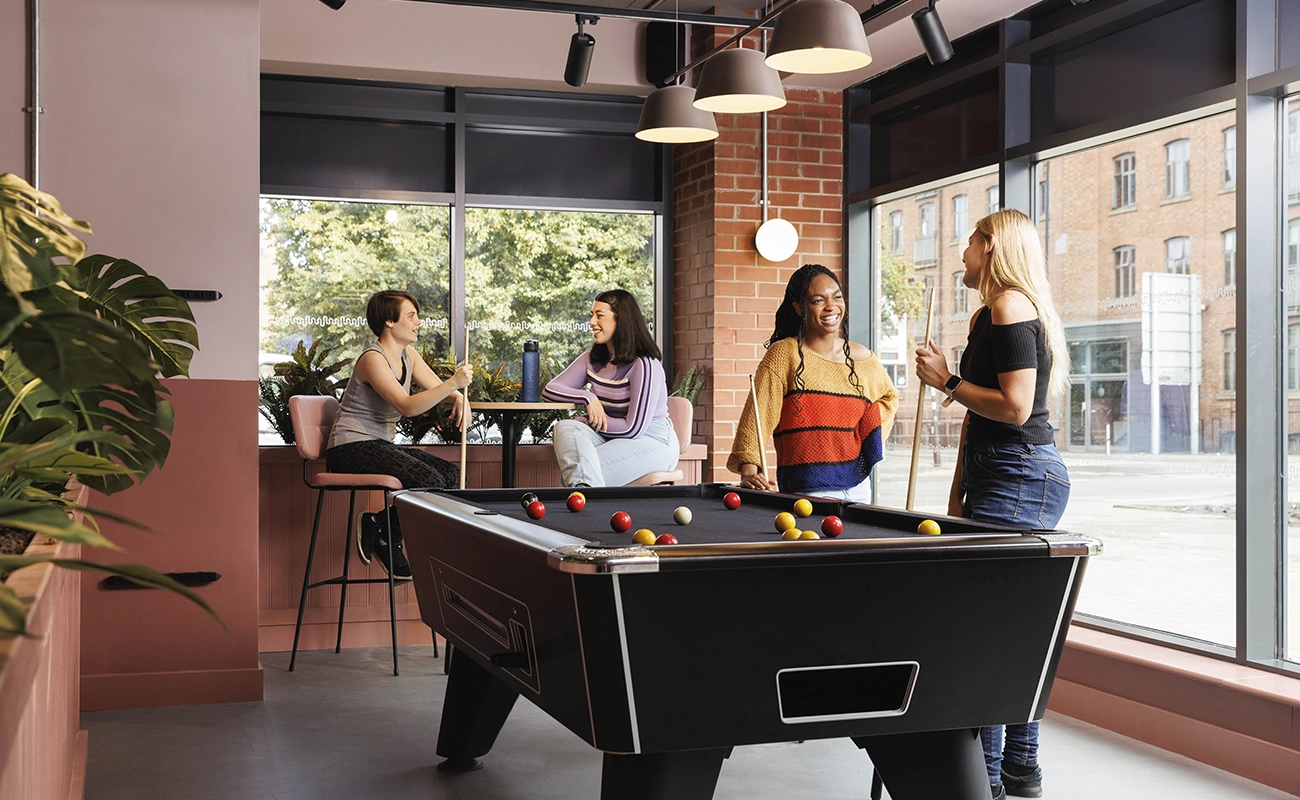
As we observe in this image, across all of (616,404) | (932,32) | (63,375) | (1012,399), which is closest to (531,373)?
(616,404)

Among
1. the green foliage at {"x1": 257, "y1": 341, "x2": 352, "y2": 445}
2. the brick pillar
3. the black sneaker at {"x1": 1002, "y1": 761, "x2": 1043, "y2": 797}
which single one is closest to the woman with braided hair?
the black sneaker at {"x1": 1002, "y1": 761, "x2": 1043, "y2": 797}

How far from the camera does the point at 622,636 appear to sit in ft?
7.22

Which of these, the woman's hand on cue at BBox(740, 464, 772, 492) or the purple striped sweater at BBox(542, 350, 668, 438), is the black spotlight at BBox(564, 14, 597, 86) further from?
the woman's hand on cue at BBox(740, 464, 772, 492)

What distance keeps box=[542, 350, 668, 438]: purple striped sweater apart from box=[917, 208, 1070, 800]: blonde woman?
6.26 feet

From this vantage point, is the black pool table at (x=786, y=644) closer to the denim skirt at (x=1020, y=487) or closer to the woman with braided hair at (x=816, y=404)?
the denim skirt at (x=1020, y=487)

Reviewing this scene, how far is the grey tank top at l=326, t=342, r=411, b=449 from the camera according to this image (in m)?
5.19

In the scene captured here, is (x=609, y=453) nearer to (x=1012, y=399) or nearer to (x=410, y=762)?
(x=410, y=762)

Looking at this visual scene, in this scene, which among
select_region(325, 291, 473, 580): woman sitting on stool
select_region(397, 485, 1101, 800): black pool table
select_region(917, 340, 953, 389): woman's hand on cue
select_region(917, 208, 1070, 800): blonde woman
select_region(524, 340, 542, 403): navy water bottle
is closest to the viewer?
select_region(397, 485, 1101, 800): black pool table

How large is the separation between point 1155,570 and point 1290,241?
4.27 ft

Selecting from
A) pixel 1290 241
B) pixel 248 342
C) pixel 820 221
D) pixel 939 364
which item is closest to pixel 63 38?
pixel 248 342

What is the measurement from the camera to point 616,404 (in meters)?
5.25

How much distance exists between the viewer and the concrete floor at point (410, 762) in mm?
3504

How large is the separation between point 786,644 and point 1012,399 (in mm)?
1317

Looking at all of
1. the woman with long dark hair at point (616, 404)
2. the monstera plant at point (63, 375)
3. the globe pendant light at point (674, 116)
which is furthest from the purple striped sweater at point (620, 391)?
the monstera plant at point (63, 375)
